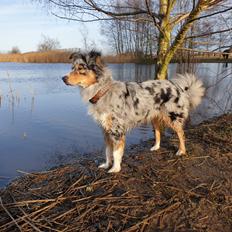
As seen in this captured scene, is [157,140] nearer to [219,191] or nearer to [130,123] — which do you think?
[130,123]

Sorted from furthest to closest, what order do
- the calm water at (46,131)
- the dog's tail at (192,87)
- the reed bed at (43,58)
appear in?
the reed bed at (43,58) < the calm water at (46,131) < the dog's tail at (192,87)

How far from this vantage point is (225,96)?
13883mm

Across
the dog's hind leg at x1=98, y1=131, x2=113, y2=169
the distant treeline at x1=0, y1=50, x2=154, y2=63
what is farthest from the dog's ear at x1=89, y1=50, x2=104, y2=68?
the distant treeline at x1=0, y1=50, x2=154, y2=63

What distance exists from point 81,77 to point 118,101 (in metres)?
0.67

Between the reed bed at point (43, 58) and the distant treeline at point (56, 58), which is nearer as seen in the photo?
the distant treeline at point (56, 58)

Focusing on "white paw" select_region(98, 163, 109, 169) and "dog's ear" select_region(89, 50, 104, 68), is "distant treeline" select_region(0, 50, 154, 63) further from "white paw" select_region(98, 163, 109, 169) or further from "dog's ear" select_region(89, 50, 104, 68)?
"dog's ear" select_region(89, 50, 104, 68)

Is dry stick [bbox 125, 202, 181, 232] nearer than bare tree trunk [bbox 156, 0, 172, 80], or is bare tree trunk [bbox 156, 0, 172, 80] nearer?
dry stick [bbox 125, 202, 181, 232]

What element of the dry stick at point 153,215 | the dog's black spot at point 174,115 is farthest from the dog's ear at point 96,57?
the dry stick at point 153,215

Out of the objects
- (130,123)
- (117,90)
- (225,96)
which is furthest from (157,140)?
(225,96)

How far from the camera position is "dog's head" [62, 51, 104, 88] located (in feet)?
14.7

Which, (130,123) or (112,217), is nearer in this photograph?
(112,217)

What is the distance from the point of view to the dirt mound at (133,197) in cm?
320

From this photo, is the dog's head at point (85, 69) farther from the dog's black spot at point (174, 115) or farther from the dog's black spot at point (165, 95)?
the dog's black spot at point (174, 115)

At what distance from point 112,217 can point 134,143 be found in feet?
14.6
